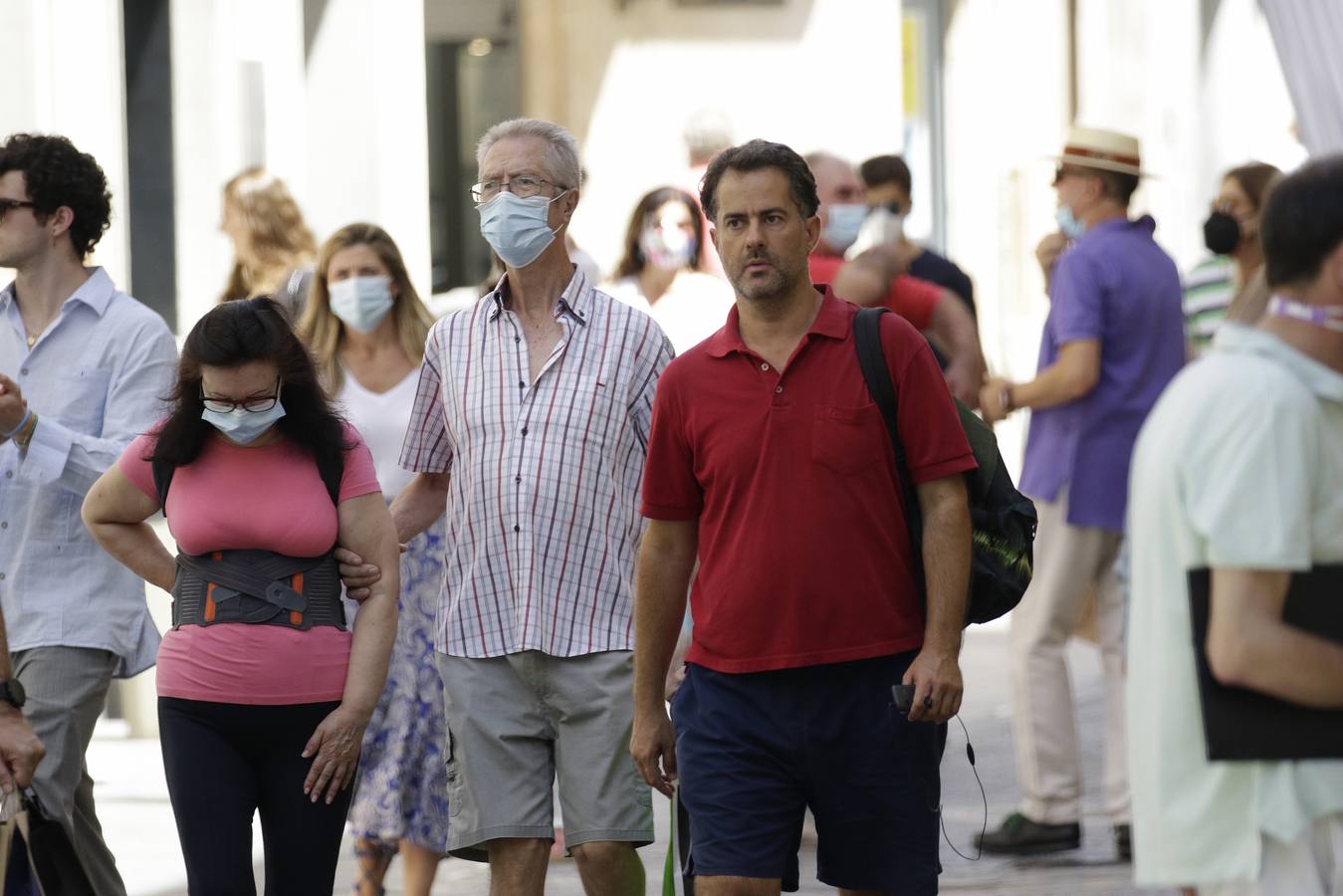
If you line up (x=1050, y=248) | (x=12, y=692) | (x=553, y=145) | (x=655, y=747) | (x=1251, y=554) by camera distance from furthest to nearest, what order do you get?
(x=1050, y=248), (x=553, y=145), (x=12, y=692), (x=655, y=747), (x=1251, y=554)

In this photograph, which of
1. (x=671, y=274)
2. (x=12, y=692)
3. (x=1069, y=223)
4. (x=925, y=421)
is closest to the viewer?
(x=925, y=421)

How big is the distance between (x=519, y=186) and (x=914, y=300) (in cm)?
236

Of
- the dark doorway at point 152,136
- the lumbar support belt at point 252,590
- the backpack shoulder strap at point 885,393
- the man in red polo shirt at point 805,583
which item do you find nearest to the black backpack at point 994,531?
the backpack shoulder strap at point 885,393

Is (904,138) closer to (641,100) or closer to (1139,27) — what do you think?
(1139,27)

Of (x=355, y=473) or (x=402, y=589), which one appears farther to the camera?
(x=402, y=589)

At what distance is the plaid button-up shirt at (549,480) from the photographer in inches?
211

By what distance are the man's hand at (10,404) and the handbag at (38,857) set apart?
86 cm

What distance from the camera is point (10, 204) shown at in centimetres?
587

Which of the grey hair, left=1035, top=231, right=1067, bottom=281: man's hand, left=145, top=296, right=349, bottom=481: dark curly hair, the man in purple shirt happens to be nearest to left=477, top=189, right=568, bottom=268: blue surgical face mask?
the grey hair

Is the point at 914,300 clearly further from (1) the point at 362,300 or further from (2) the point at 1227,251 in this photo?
(1) the point at 362,300

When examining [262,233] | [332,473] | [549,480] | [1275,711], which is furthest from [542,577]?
[262,233]

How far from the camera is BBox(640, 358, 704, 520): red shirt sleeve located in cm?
477

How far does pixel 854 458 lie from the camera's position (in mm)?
4602

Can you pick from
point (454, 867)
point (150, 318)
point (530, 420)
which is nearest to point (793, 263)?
point (530, 420)
